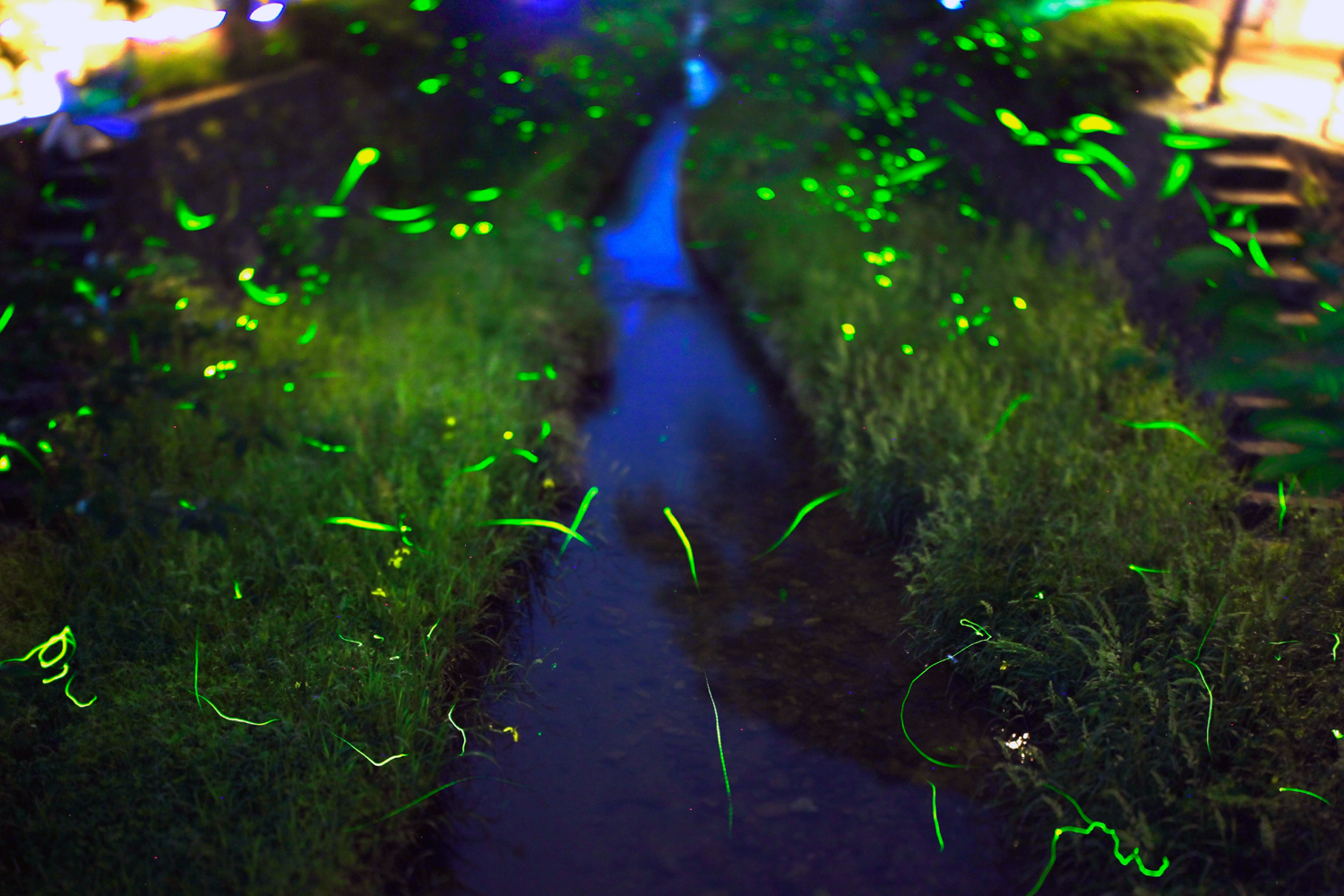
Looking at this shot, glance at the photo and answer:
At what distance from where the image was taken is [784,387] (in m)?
7.36

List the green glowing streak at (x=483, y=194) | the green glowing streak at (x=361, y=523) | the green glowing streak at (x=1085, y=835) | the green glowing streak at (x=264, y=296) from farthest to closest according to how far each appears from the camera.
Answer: the green glowing streak at (x=483, y=194) < the green glowing streak at (x=264, y=296) < the green glowing streak at (x=361, y=523) < the green glowing streak at (x=1085, y=835)

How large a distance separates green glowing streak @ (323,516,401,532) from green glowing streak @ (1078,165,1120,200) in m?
5.18

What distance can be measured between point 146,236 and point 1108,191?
635 centimetres

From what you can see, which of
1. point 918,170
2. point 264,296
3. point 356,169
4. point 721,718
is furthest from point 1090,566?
point 356,169

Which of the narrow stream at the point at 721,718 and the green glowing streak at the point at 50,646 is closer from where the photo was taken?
the narrow stream at the point at 721,718

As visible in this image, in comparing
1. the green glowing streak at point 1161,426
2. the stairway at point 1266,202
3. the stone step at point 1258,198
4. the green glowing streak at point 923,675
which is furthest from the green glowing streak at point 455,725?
the stone step at point 1258,198

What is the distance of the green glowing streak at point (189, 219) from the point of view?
669cm

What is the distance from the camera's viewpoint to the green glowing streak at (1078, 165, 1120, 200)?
6745 mm

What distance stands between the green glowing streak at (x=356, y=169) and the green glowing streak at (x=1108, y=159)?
5994 mm

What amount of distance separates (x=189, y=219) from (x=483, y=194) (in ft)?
12.2

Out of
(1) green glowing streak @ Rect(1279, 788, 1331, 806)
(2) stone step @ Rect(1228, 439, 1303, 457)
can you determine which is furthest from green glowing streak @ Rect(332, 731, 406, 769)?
(2) stone step @ Rect(1228, 439, 1303, 457)

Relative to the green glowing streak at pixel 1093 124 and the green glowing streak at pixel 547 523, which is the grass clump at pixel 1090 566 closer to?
the green glowing streak at pixel 1093 124

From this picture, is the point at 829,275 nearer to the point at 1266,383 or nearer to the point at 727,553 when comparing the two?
the point at 727,553

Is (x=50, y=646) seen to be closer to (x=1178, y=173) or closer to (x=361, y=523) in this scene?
(x=361, y=523)
